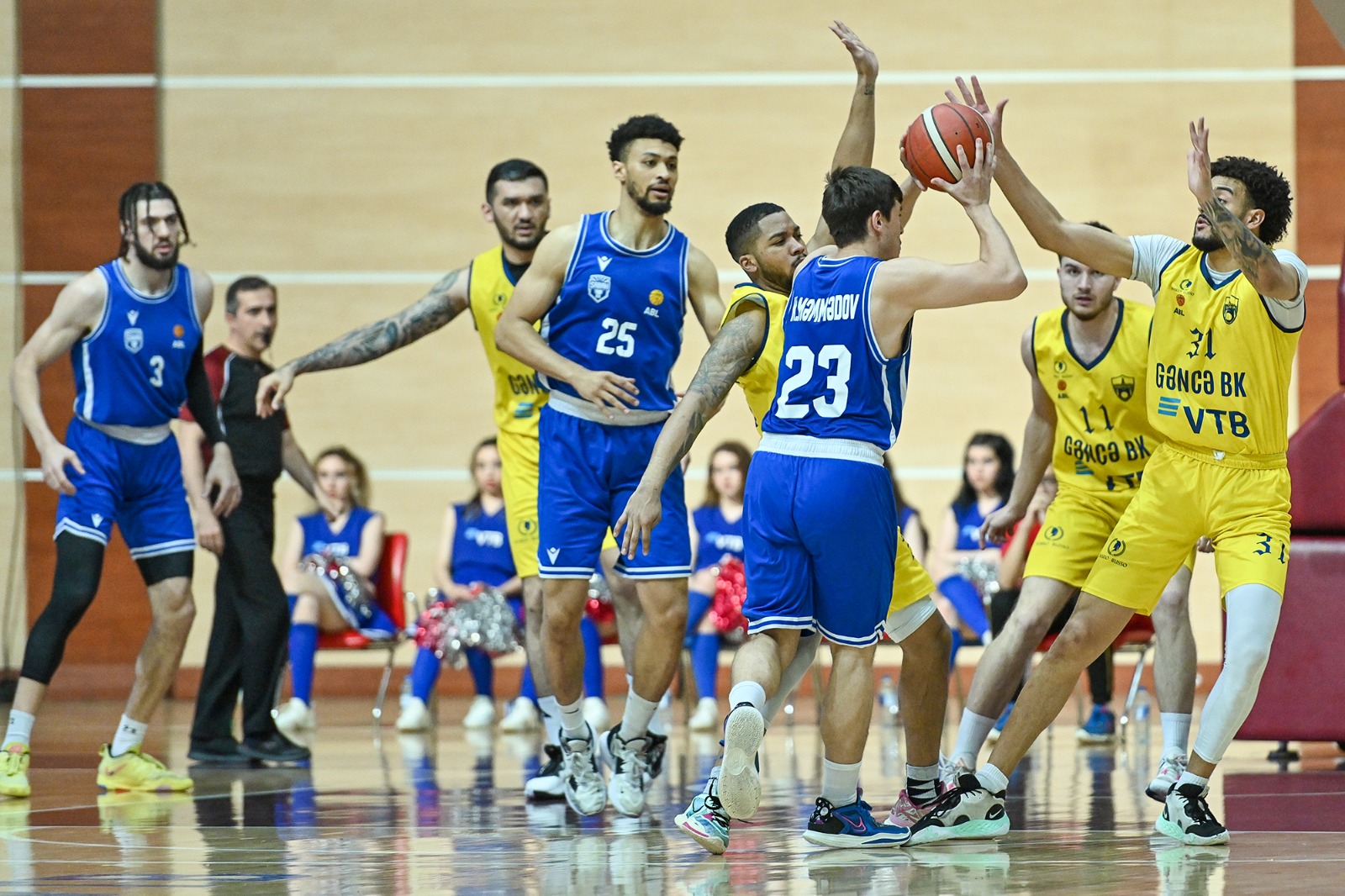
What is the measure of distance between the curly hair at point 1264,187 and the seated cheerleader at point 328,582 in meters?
5.70

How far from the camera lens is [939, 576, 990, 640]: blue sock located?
Result: 8.81 metres

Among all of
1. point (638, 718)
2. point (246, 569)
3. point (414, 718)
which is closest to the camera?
point (638, 718)

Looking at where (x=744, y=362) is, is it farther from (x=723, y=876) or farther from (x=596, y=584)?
(x=596, y=584)

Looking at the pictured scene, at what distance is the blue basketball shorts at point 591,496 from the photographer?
5156 mm

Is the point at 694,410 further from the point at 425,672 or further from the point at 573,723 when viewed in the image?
the point at 425,672

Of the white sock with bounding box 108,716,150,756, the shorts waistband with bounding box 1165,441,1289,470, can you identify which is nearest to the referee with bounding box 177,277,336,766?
the white sock with bounding box 108,716,150,756

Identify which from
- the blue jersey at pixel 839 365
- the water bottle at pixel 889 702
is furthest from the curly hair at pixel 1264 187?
the water bottle at pixel 889 702

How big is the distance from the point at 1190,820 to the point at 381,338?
3.15 metres

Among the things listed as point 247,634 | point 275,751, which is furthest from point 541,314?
point 275,751

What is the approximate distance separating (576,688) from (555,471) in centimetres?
69

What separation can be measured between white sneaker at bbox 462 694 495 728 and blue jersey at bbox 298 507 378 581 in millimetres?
1175

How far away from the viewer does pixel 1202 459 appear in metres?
4.39

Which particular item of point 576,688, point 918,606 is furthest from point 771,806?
point 918,606

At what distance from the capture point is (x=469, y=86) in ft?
37.2
